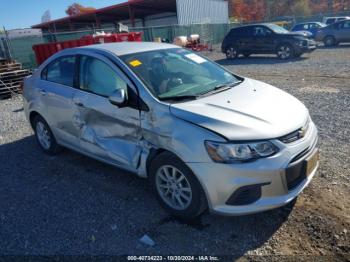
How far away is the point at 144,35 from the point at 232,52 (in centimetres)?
838

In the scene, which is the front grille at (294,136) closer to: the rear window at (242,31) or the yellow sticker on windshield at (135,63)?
the yellow sticker on windshield at (135,63)

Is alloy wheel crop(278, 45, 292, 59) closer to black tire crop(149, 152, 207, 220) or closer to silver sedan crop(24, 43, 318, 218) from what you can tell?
silver sedan crop(24, 43, 318, 218)

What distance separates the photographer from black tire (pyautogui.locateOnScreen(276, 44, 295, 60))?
1534cm

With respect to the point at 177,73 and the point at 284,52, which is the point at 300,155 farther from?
the point at 284,52

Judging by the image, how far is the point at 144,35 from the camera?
23469 mm

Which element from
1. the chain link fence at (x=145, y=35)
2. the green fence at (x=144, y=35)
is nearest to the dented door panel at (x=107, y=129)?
the chain link fence at (x=145, y=35)

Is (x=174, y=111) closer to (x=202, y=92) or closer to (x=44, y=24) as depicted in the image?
(x=202, y=92)

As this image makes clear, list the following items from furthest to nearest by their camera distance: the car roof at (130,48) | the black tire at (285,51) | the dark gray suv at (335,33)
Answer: the dark gray suv at (335,33) < the black tire at (285,51) < the car roof at (130,48)

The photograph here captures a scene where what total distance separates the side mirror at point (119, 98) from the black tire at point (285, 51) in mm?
13718

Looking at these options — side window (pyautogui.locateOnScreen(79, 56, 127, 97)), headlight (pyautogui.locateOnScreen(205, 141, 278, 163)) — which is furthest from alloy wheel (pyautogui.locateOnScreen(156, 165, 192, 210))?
side window (pyautogui.locateOnScreen(79, 56, 127, 97))

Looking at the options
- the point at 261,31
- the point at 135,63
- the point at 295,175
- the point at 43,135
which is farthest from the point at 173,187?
the point at 261,31

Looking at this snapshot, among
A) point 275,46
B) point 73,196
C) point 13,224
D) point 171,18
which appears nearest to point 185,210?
point 73,196

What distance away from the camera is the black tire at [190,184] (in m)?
3.01

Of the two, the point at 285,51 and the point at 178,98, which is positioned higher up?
the point at 178,98
